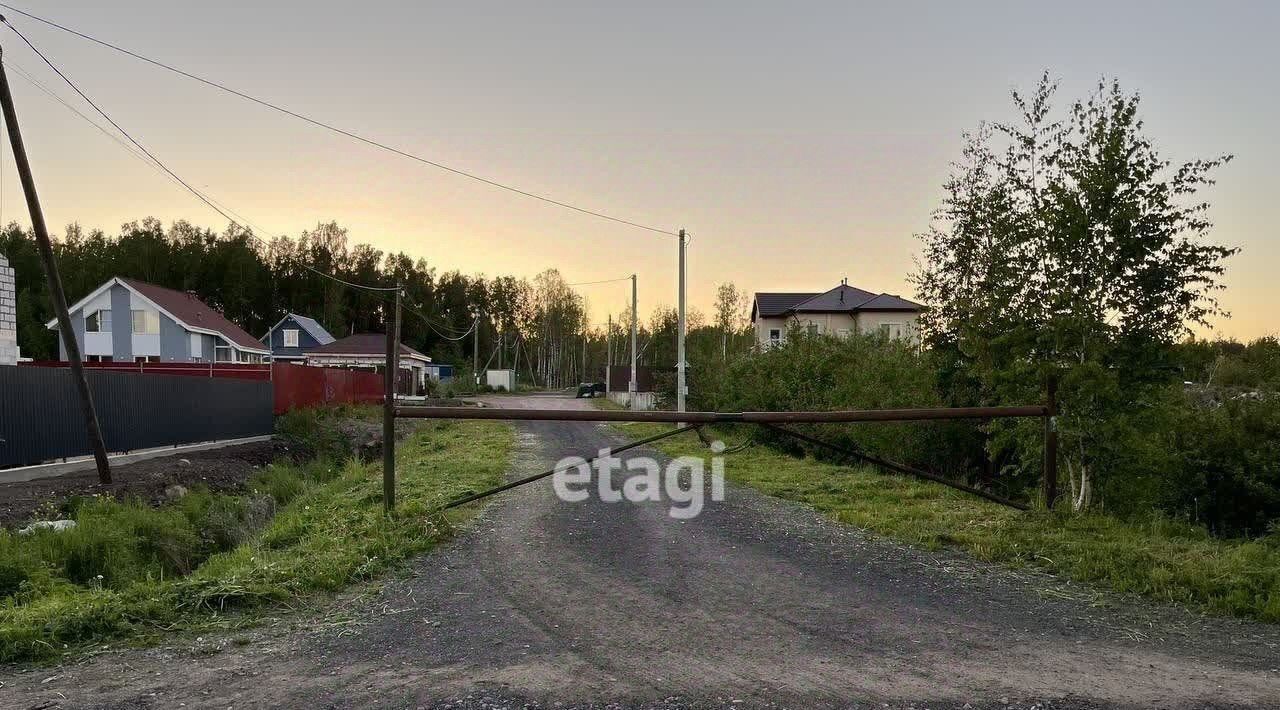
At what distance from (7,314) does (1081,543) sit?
24145 millimetres

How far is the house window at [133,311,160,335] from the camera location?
1774 inches

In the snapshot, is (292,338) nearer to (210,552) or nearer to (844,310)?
(844,310)

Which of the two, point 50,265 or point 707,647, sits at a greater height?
point 50,265

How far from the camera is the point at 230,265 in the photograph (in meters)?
78.3

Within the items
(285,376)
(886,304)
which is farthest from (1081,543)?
(886,304)

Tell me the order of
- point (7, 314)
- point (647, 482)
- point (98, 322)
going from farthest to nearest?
1. point (98, 322)
2. point (7, 314)
3. point (647, 482)

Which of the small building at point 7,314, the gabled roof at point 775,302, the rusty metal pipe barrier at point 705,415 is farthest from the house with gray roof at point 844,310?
the rusty metal pipe barrier at point 705,415

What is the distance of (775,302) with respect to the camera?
6238 cm

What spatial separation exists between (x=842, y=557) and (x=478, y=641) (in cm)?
331

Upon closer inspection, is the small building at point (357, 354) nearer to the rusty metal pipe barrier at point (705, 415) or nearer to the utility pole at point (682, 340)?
the utility pole at point (682, 340)

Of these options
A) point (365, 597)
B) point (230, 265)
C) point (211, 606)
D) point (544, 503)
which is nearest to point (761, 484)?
point (544, 503)

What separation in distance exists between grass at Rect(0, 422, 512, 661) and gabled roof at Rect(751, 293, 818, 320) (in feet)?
156

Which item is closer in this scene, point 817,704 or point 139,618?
point 817,704

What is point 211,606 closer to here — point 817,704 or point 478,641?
point 478,641
